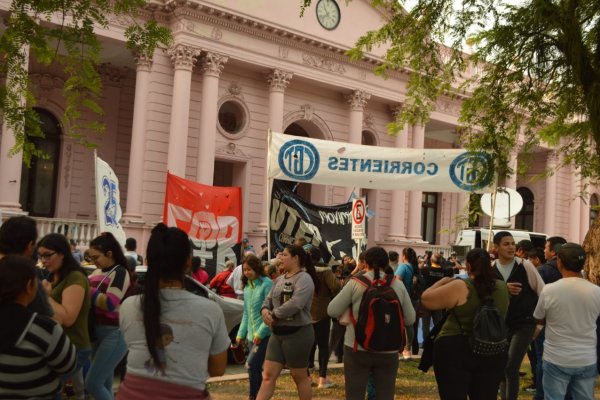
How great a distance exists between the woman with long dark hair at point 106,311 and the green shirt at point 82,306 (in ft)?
1.76

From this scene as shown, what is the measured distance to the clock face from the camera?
27.0 meters

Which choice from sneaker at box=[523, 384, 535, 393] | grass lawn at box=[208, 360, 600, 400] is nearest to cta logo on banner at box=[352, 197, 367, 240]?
grass lawn at box=[208, 360, 600, 400]

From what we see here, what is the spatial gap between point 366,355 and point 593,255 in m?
5.41

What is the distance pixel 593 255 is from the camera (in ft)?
32.8

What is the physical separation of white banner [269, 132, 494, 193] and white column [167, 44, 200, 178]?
1166cm

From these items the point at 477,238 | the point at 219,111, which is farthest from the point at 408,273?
the point at 219,111

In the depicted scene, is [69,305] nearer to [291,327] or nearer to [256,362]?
[291,327]

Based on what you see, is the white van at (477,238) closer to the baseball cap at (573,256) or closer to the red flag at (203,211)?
the red flag at (203,211)

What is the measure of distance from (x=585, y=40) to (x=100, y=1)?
24.7ft

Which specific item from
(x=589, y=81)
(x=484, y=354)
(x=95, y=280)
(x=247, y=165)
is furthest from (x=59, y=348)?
(x=247, y=165)

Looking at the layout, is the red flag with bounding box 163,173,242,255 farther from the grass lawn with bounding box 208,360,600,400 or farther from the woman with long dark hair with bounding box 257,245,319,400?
the woman with long dark hair with bounding box 257,245,319,400

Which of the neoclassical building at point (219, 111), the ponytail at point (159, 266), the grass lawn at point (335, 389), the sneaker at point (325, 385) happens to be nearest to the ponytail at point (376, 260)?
the ponytail at point (159, 266)

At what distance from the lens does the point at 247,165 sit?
85.3 feet

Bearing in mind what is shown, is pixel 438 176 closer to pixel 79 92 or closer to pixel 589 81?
pixel 589 81
